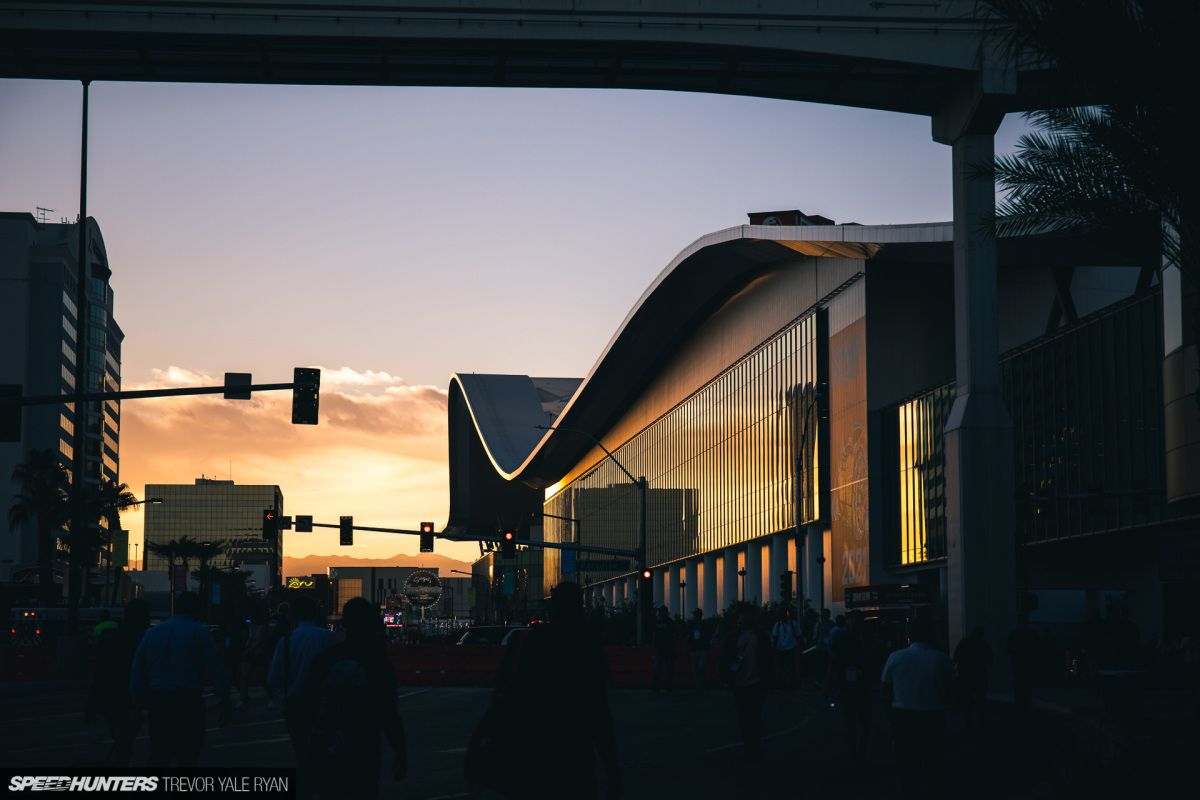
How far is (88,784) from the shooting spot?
6848mm

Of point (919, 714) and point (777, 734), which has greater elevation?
point (919, 714)

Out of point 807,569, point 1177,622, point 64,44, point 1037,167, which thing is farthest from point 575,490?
point 1037,167

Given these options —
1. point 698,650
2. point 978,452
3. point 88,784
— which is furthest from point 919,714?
point 698,650

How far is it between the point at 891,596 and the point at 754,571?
24168 mm

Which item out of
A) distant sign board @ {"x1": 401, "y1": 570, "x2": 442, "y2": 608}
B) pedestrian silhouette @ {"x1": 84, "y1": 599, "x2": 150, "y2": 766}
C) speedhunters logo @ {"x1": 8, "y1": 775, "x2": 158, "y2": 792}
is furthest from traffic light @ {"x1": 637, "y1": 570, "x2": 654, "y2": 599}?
distant sign board @ {"x1": 401, "y1": 570, "x2": 442, "y2": 608}

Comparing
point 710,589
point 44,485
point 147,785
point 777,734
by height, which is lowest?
point 777,734

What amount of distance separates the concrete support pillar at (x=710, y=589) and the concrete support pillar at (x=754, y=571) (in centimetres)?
739

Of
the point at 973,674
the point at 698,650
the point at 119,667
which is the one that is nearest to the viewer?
the point at 119,667

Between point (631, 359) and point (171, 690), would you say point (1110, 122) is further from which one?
point (631, 359)

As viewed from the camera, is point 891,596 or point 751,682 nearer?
point 751,682

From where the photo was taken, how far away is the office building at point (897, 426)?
3888 cm

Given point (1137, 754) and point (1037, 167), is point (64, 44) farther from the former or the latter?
point (1137, 754)

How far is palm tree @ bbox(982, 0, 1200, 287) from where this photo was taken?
13773mm

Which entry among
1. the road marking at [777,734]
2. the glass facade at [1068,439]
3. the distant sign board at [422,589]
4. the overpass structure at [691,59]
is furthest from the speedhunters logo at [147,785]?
the distant sign board at [422,589]
